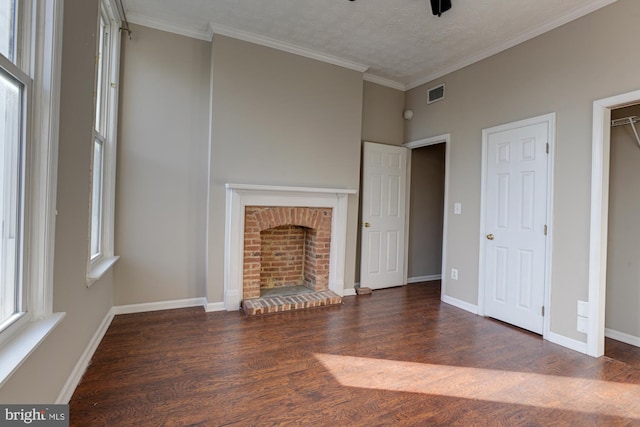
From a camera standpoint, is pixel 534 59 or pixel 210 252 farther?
pixel 210 252

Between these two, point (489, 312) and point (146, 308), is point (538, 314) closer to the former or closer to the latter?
point (489, 312)

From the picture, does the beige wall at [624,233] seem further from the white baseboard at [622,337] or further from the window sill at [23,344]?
the window sill at [23,344]

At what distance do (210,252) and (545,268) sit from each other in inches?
134

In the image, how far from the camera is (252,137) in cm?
361

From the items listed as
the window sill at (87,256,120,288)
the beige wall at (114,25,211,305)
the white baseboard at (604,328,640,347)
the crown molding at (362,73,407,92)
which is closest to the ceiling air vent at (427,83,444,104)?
the crown molding at (362,73,407,92)

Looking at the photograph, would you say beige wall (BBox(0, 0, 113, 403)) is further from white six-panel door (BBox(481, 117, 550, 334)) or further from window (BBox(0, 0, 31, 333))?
white six-panel door (BBox(481, 117, 550, 334))

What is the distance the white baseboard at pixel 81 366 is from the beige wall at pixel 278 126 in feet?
3.30

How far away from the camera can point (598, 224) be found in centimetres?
263

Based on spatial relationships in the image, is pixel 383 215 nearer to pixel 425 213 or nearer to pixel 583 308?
pixel 425 213

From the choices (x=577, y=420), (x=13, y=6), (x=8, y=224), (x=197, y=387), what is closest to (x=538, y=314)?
(x=577, y=420)

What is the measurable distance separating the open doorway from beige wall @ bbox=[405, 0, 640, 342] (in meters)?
1.25

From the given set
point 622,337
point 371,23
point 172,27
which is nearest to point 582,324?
point 622,337

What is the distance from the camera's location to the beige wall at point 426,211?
506cm

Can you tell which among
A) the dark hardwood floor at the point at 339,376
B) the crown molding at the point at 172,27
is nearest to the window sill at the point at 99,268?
the dark hardwood floor at the point at 339,376
